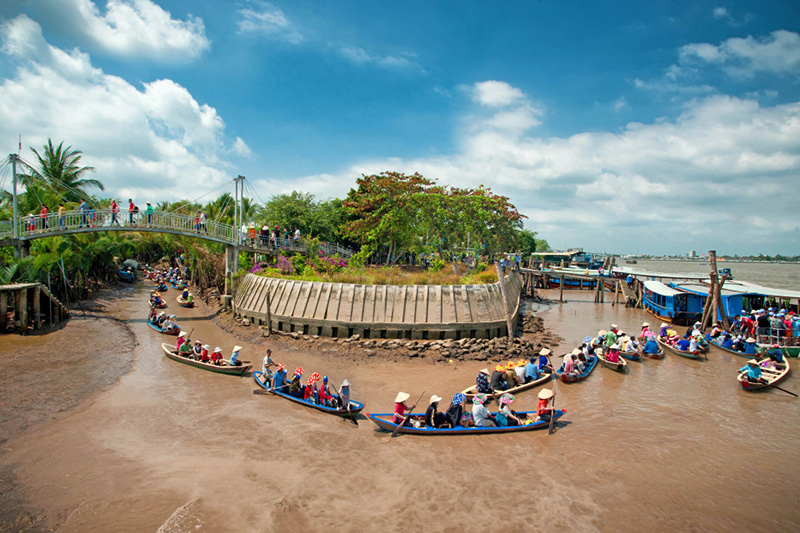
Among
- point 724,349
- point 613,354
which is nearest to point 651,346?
point 613,354

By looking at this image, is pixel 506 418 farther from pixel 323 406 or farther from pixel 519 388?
pixel 323 406

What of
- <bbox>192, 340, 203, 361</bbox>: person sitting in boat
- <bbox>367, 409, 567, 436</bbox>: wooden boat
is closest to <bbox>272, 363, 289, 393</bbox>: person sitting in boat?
<bbox>367, 409, 567, 436</bbox>: wooden boat

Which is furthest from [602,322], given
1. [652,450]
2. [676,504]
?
[676,504]

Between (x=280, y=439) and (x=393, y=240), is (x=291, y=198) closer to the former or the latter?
(x=393, y=240)

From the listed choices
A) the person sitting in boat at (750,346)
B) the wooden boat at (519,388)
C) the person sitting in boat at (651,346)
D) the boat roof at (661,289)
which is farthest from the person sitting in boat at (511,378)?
the boat roof at (661,289)

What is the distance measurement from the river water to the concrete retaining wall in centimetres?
545

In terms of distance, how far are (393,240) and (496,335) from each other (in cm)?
1707

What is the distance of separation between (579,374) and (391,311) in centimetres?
976

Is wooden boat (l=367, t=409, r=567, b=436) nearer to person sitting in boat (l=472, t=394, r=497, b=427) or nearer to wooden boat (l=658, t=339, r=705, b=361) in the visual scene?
person sitting in boat (l=472, t=394, r=497, b=427)

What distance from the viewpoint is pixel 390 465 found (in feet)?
34.6

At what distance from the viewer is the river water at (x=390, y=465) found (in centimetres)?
858

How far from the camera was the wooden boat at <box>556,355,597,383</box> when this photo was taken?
16.8 metres

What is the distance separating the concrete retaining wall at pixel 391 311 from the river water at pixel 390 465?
17.9 ft

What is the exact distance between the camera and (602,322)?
109 ft
